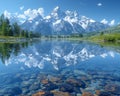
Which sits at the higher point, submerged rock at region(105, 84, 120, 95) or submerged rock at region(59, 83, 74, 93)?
submerged rock at region(59, 83, 74, 93)

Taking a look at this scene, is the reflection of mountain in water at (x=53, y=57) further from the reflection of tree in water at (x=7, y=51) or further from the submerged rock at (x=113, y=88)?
the submerged rock at (x=113, y=88)

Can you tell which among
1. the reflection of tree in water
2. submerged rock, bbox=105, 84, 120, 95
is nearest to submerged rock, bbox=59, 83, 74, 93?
submerged rock, bbox=105, 84, 120, 95

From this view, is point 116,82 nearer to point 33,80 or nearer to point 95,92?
point 95,92

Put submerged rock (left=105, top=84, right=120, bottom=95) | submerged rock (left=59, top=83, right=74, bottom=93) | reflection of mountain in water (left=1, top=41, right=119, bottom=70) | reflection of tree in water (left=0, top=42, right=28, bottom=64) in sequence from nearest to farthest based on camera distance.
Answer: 1. submerged rock (left=105, top=84, right=120, bottom=95)
2. submerged rock (left=59, top=83, right=74, bottom=93)
3. reflection of mountain in water (left=1, top=41, right=119, bottom=70)
4. reflection of tree in water (left=0, top=42, right=28, bottom=64)

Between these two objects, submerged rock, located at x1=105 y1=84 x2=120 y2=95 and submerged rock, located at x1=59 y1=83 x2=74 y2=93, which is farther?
submerged rock, located at x1=59 y1=83 x2=74 y2=93

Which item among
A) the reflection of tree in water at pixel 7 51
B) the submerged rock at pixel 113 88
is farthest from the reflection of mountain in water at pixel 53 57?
the submerged rock at pixel 113 88

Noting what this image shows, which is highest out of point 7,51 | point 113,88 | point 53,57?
point 7,51

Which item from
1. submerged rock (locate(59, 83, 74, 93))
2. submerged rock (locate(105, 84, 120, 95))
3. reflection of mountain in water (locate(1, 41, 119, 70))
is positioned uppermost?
submerged rock (locate(59, 83, 74, 93))

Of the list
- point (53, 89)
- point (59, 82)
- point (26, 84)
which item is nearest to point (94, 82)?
point (59, 82)

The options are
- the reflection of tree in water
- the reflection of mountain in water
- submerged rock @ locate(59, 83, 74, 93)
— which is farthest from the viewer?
the reflection of tree in water

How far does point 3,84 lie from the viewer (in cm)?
2589

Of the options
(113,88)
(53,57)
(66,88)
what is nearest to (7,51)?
(53,57)

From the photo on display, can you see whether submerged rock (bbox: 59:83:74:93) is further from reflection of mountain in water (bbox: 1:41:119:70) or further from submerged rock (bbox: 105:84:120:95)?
reflection of mountain in water (bbox: 1:41:119:70)

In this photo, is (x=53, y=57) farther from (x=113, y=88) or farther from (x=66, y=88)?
(x=113, y=88)
